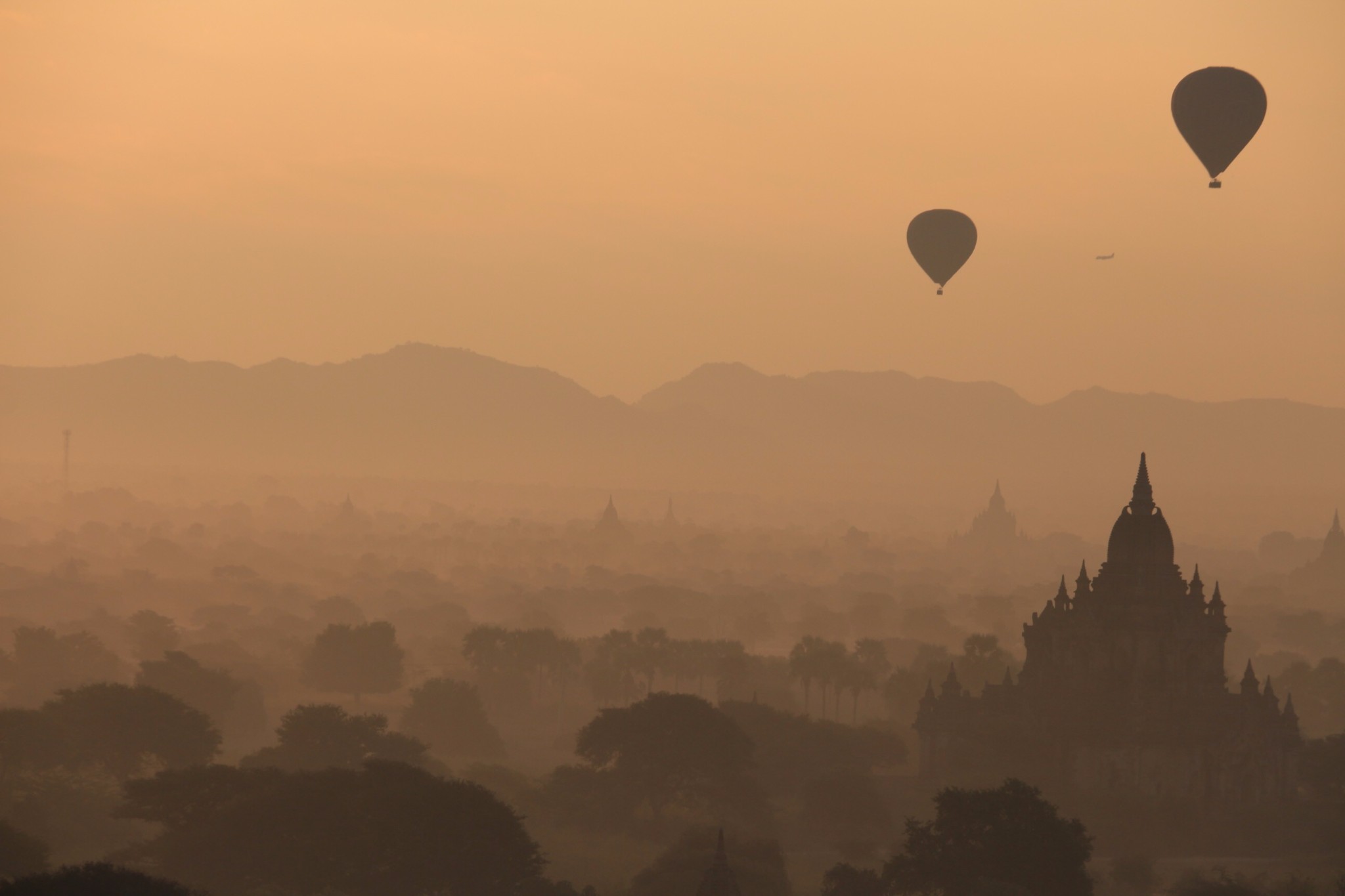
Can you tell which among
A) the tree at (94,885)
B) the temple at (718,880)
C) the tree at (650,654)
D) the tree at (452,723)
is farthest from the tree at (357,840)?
the tree at (650,654)

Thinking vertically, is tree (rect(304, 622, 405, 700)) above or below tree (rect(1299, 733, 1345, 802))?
above

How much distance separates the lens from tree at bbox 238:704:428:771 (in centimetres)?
7075

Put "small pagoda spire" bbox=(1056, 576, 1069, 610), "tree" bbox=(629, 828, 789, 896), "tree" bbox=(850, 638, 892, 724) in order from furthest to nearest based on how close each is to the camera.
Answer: "tree" bbox=(850, 638, 892, 724) < "small pagoda spire" bbox=(1056, 576, 1069, 610) < "tree" bbox=(629, 828, 789, 896)

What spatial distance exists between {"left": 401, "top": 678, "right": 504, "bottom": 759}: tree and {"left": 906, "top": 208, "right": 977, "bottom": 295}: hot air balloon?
135ft

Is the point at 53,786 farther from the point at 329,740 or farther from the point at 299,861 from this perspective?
the point at 299,861

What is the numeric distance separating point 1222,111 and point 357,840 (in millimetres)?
62924

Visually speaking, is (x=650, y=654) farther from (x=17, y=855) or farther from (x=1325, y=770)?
(x=17, y=855)

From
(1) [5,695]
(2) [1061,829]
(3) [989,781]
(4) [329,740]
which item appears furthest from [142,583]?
(2) [1061,829]

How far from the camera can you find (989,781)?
233ft

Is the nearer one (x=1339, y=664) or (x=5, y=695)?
(x=5, y=695)

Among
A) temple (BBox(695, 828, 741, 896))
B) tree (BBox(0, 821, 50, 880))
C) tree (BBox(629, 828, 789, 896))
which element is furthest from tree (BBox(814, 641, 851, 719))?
temple (BBox(695, 828, 741, 896))

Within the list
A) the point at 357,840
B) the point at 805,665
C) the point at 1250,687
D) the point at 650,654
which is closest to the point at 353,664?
the point at 650,654

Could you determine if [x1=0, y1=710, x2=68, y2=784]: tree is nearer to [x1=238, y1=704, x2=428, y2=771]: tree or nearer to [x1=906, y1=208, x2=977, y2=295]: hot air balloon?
[x1=238, y1=704, x2=428, y2=771]: tree

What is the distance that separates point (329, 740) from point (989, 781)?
995 inches
